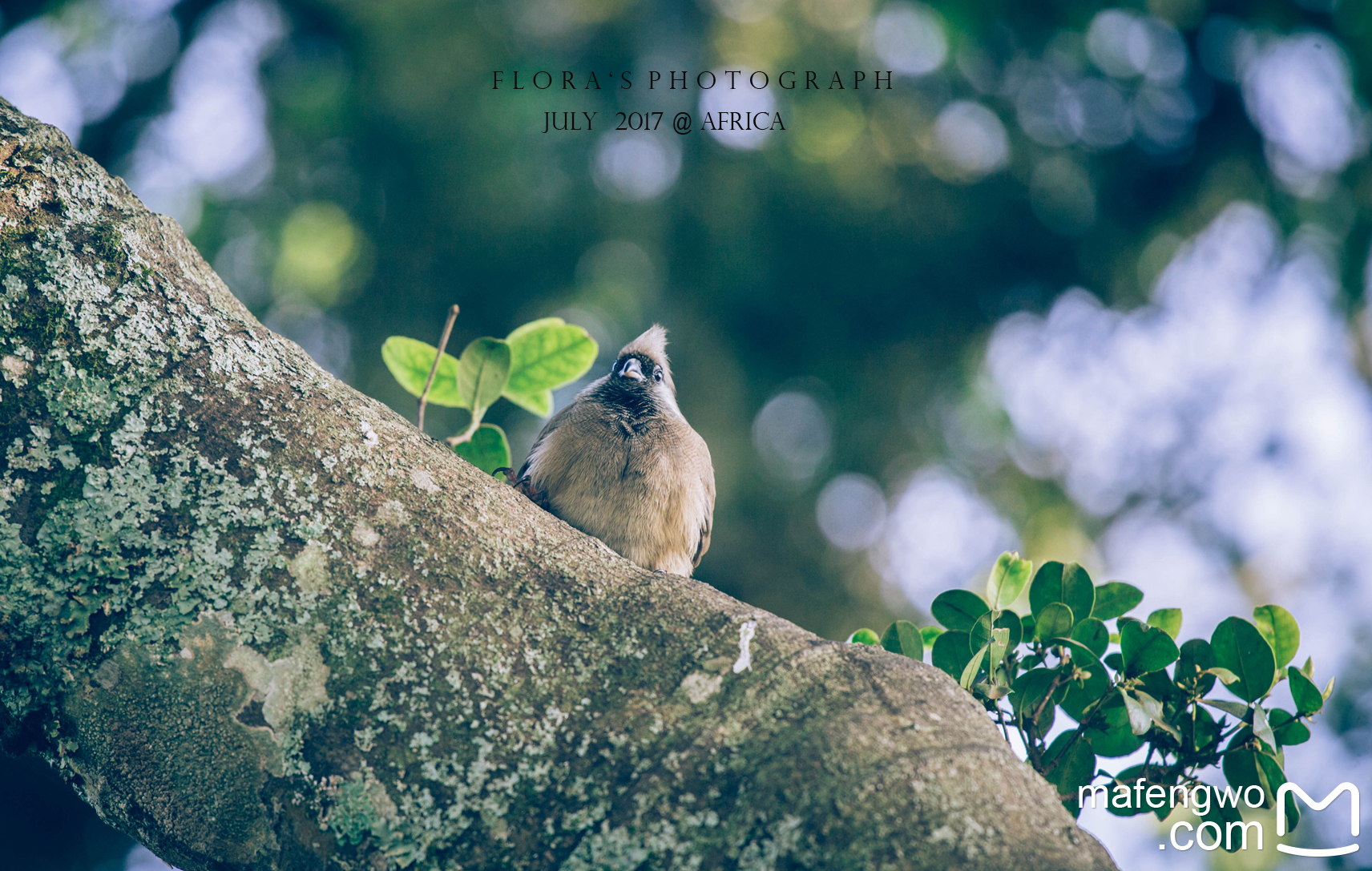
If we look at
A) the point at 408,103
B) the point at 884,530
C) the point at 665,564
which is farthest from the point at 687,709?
the point at 408,103

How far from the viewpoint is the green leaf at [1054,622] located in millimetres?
1612

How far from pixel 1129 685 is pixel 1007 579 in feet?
0.94

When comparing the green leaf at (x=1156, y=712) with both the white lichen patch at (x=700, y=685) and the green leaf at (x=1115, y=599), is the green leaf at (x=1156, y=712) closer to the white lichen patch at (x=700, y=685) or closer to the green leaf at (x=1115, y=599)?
the green leaf at (x=1115, y=599)

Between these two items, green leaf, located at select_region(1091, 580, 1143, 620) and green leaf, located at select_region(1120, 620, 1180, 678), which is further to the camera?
green leaf, located at select_region(1091, 580, 1143, 620)

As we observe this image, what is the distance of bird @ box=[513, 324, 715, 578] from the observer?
219 centimetres

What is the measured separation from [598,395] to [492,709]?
169 centimetres

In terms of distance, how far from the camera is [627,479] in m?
2.23

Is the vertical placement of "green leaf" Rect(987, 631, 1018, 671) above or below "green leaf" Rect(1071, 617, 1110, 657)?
below

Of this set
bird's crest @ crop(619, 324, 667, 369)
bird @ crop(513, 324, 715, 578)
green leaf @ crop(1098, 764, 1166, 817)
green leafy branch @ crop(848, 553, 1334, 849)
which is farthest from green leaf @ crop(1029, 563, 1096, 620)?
bird's crest @ crop(619, 324, 667, 369)

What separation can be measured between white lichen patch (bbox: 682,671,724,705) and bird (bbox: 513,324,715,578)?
916 mm

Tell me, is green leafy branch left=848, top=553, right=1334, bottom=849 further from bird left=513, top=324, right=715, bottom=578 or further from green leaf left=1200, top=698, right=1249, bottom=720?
bird left=513, top=324, right=715, bottom=578

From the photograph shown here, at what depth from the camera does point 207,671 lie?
1.11 m

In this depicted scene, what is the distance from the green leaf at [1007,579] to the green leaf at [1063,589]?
0.06 meters

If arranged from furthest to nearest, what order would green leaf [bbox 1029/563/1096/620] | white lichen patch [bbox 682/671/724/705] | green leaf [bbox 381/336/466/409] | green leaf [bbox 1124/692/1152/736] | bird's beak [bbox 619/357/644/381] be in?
bird's beak [bbox 619/357/644/381] → green leaf [bbox 381/336/466/409] → green leaf [bbox 1029/563/1096/620] → green leaf [bbox 1124/692/1152/736] → white lichen patch [bbox 682/671/724/705]
